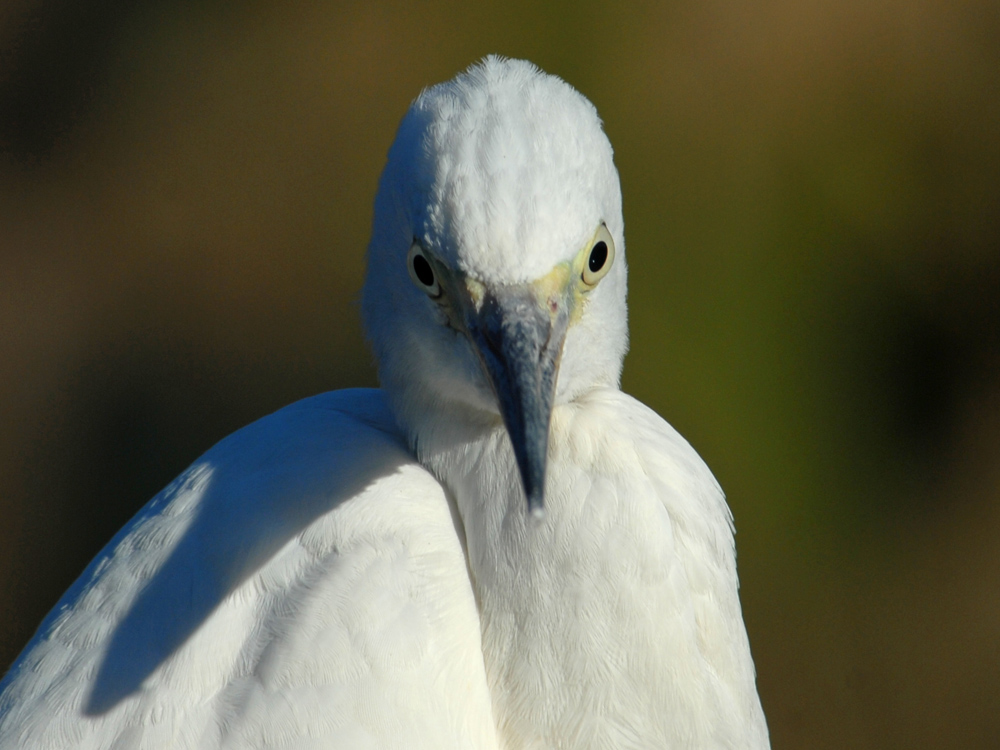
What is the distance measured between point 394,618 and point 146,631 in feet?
0.65

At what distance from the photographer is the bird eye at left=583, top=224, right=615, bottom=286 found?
2.05 feet

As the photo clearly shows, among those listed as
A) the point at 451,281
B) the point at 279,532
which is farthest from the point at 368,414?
the point at 451,281

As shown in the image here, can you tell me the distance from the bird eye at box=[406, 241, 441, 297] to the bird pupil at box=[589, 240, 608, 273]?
0.11 meters

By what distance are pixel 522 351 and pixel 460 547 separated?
224 millimetres

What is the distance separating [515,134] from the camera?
1.95ft

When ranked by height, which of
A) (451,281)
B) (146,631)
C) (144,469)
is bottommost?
(144,469)

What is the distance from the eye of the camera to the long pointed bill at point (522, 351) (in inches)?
22.1

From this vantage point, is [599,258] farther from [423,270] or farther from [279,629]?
[279,629]

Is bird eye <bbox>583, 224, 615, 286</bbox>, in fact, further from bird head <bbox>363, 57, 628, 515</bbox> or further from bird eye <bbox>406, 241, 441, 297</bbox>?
bird eye <bbox>406, 241, 441, 297</bbox>

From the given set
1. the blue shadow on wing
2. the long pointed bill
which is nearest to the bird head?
the long pointed bill

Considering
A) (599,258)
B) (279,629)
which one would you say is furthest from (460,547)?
(599,258)

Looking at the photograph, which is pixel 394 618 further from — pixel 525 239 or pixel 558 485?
pixel 525 239

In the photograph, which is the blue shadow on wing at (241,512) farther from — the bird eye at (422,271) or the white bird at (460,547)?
the bird eye at (422,271)

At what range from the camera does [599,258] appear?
25.1 inches
